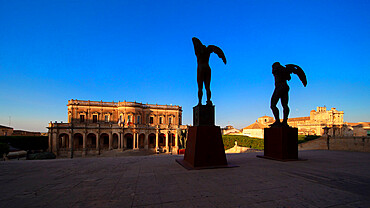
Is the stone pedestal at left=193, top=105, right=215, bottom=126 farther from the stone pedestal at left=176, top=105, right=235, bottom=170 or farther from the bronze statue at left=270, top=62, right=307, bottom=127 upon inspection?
the bronze statue at left=270, top=62, right=307, bottom=127

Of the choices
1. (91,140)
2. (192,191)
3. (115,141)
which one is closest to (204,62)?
(192,191)

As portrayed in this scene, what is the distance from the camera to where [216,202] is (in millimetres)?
2574

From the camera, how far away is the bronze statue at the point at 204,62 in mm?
5910

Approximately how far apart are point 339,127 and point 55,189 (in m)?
59.5

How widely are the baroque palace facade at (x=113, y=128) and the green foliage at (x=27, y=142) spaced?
2.46 metres

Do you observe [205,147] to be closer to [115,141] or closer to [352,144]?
[352,144]

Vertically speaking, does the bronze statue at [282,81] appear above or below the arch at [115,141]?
above

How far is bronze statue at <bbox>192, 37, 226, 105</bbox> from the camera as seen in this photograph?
5910mm

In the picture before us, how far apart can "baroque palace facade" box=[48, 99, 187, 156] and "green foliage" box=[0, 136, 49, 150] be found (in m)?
2.46

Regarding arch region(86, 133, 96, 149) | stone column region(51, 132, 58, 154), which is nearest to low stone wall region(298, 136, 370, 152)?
arch region(86, 133, 96, 149)

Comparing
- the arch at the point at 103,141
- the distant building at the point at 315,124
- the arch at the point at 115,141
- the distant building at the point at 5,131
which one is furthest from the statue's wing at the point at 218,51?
the distant building at the point at 5,131

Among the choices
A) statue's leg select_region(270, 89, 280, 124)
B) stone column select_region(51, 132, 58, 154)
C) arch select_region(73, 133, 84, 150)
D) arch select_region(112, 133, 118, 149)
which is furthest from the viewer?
arch select_region(112, 133, 118, 149)

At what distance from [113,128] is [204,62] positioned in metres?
32.6

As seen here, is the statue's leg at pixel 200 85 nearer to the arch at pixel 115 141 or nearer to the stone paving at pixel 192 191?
the stone paving at pixel 192 191
